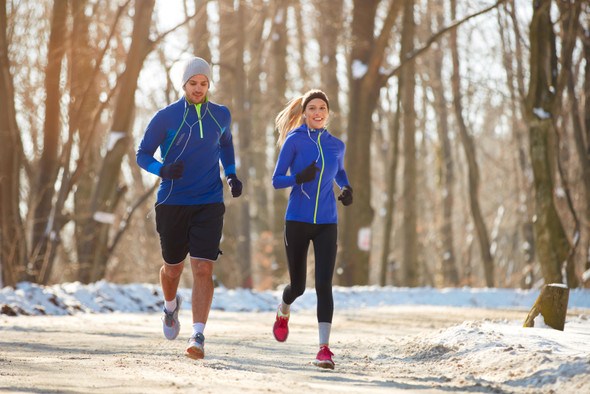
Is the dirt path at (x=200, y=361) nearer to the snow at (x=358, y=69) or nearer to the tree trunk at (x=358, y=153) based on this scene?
the tree trunk at (x=358, y=153)

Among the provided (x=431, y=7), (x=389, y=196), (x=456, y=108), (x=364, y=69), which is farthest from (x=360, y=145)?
(x=431, y=7)

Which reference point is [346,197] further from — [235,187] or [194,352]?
[194,352]

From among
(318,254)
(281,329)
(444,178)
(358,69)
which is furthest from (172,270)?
(444,178)

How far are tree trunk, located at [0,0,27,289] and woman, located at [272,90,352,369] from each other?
856 cm

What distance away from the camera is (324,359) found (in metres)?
5.78

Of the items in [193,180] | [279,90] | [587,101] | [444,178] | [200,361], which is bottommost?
[200,361]

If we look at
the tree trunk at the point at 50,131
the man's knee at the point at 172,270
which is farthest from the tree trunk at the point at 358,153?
the man's knee at the point at 172,270

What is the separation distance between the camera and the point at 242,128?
22.4m

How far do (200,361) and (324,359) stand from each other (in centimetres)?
88

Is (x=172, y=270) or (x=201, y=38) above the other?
(x=201, y=38)

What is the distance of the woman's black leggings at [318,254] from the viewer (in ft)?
20.0

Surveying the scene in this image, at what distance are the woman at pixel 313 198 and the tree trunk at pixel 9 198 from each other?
8564 millimetres

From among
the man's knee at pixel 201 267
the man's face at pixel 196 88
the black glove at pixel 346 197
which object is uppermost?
the man's face at pixel 196 88

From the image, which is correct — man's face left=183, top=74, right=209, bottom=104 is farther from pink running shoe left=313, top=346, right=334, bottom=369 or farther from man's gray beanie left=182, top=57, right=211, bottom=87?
pink running shoe left=313, top=346, right=334, bottom=369
